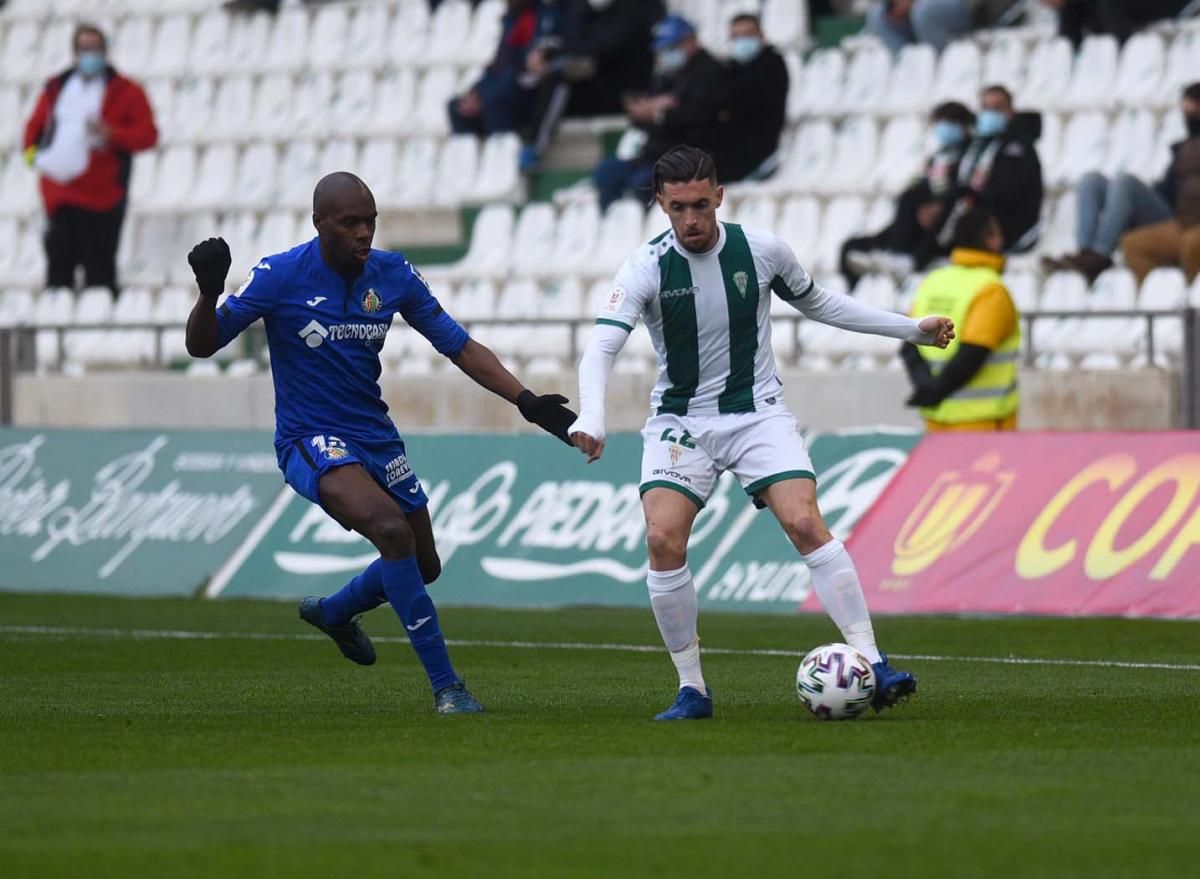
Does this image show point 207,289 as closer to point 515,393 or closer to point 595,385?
point 515,393

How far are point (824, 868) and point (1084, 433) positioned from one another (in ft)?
32.1

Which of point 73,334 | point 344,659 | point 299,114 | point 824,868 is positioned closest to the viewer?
point 824,868

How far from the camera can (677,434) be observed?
996 centimetres

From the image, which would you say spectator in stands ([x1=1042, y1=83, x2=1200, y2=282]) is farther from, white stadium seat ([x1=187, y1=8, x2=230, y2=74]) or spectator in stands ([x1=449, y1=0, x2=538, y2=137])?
white stadium seat ([x1=187, y1=8, x2=230, y2=74])

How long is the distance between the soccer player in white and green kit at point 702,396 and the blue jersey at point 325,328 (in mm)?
1130

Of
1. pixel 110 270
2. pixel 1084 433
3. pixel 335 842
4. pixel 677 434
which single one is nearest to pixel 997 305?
pixel 1084 433

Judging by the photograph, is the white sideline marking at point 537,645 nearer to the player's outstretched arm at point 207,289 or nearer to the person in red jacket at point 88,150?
the player's outstretched arm at point 207,289

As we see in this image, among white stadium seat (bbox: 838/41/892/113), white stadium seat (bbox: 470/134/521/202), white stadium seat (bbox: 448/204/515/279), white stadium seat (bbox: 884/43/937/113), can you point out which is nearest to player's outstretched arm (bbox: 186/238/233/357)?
white stadium seat (bbox: 884/43/937/113)

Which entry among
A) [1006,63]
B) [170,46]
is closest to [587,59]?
[1006,63]

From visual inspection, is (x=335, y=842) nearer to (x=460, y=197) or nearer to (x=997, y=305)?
(x=997, y=305)

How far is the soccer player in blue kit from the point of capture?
1017 centimetres

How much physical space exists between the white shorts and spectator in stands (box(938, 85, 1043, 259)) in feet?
28.2

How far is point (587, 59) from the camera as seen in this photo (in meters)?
24.0

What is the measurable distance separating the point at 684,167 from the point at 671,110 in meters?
11.5
